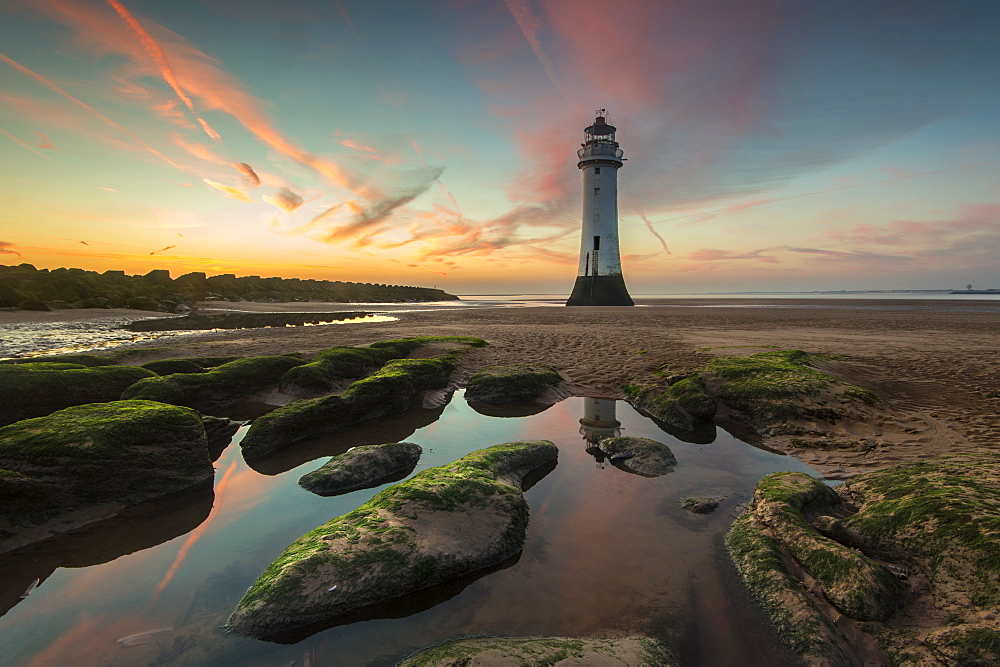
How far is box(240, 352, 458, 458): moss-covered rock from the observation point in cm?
747

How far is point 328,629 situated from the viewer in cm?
334

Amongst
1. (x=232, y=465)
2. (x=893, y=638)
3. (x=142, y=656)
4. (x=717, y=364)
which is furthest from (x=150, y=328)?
(x=893, y=638)

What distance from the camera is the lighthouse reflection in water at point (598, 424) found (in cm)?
739

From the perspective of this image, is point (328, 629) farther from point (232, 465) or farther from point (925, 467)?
point (925, 467)

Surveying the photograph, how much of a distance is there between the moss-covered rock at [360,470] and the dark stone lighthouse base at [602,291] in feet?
132

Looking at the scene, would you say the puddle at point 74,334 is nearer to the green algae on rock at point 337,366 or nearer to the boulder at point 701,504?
the green algae on rock at point 337,366

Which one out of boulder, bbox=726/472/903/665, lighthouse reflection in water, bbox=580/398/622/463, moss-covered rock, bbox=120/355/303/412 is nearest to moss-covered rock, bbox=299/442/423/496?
lighthouse reflection in water, bbox=580/398/622/463

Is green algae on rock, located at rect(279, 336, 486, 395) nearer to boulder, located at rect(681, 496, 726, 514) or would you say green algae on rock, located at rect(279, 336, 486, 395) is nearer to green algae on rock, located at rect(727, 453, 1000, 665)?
boulder, located at rect(681, 496, 726, 514)

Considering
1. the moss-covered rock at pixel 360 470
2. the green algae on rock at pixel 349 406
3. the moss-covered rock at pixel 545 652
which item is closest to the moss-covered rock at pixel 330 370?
the green algae on rock at pixel 349 406

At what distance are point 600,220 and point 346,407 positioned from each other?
128ft

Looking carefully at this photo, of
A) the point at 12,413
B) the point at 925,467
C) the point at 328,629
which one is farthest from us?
the point at 12,413

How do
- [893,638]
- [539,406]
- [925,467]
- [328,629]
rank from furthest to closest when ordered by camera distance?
1. [539,406]
2. [925,467]
3. [328,629]
4. [893,638]

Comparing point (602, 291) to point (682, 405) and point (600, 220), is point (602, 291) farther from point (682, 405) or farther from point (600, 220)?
point (682, 405)

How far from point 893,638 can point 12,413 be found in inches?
519
